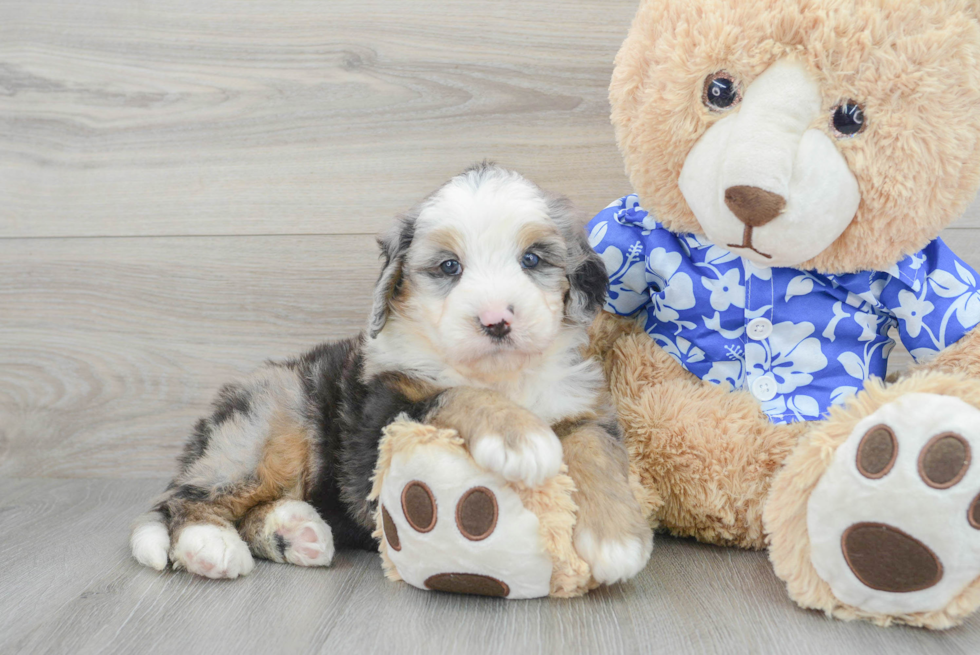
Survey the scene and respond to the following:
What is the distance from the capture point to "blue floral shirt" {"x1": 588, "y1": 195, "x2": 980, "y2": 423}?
1821mm

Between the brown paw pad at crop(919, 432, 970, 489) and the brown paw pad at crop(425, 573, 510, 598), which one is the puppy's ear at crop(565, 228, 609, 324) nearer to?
the brown paw pad at crop(425, 573, 510, 598)

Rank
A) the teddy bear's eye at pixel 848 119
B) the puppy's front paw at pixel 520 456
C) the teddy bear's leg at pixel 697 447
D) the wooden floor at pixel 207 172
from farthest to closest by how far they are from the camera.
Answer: the wooden floor at pixel 207 172 → the teddy bear's leg at pixel 697 447 → the teddy bear's eye at pixel 848 119 → the puppy's front paw at pixel 520 456

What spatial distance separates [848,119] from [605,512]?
0.95 metres

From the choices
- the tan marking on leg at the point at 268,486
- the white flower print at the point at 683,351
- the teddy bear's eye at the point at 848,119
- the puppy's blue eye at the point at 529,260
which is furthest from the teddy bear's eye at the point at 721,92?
the tan marking on leg at the point at 268,486

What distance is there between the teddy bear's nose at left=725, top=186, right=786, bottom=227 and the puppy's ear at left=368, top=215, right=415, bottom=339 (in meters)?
0.72

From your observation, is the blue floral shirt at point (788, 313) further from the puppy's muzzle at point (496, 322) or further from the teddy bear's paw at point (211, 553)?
the teddy bear's paw at point (211, 553)

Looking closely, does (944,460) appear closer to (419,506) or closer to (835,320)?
(835,320)

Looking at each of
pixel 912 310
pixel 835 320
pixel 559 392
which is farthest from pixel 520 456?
pixel 912 310

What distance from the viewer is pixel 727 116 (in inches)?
66.5

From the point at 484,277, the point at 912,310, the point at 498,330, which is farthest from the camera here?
the point at 912,310

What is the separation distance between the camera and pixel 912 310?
5.99ft

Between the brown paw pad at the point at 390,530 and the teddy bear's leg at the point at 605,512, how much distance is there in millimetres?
377

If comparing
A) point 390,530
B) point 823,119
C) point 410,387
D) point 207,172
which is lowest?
point 390,530

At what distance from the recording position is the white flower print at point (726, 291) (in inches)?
75.6
